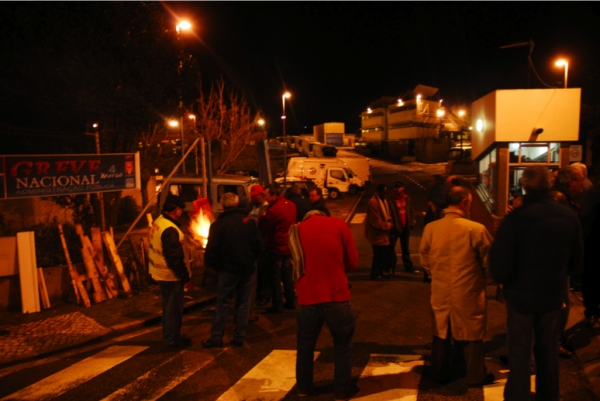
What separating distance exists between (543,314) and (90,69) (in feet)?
31.5

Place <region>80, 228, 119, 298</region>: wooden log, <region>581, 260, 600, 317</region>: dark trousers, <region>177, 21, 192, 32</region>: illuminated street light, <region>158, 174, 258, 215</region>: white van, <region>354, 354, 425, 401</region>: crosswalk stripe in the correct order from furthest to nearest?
1. <region>158, 174, 258, 215</region>: white van
2. <region>177, 21, 192, 32</region>: illuminated street light
3. <region>80, 228, 119, 298</region>: wooden log
4. <region>581, 260, 600, 317</region>: dark trousers
5. <region>354, 354, 425, 401</region>: crosswalk stripe

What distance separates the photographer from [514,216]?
382cm

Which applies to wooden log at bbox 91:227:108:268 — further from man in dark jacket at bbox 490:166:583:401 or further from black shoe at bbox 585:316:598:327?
black shoe at bbox 585:316:598:327

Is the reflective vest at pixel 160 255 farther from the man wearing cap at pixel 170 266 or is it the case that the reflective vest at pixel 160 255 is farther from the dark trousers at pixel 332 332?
the dark trousers at pixel 332 332

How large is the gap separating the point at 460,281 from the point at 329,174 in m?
24.6

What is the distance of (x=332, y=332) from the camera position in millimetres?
4551

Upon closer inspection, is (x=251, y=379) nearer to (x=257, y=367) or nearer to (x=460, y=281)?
(x=257, y=367)

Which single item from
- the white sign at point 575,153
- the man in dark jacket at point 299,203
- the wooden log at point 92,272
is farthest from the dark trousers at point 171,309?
the white sign at point 575,153

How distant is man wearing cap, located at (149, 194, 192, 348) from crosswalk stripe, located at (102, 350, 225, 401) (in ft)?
1.12

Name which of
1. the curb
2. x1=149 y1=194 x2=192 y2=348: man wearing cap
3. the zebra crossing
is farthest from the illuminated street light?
the zebra crossing

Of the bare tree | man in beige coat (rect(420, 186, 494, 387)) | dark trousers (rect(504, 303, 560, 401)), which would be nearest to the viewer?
dark trousers (rect(504, 303, 560, 401))

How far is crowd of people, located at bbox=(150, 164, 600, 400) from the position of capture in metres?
3.80

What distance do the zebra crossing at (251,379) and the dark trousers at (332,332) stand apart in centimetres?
30

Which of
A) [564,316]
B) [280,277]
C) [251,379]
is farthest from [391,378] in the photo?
[280,277]
